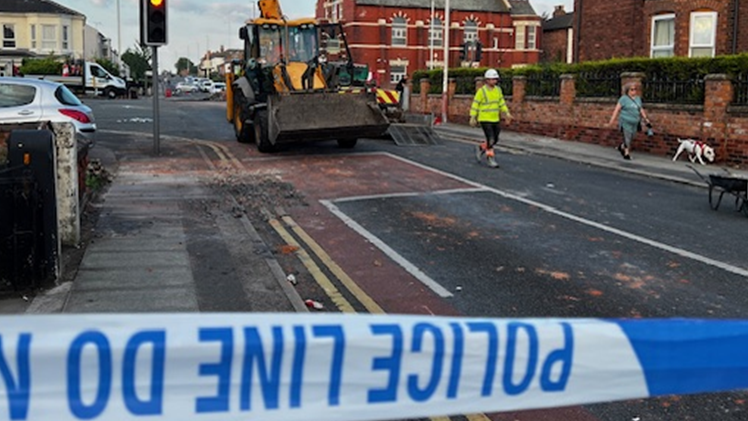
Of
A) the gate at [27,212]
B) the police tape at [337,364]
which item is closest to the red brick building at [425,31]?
the gate at [27,212]

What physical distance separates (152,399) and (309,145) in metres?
17.1

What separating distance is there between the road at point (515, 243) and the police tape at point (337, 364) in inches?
77.4

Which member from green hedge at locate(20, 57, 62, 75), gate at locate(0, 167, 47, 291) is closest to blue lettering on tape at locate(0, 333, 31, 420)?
gate at locate(0, 167, 47, 291)

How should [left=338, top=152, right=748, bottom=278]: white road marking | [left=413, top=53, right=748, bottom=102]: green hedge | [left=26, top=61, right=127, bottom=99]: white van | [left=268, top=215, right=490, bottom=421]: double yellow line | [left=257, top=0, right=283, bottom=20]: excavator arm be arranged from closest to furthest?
[left=268, top=215, right=490, bottom=421]: double yellow line, [left=338, top=152, right=748, bottom=278]: white road marking, [left=413, top=53, right=748, bottom=102]: green hedge, [left=257, top=0, right=283, bottom=20]: excavator arm, [left=26, top=61, right=127, bottom=99]: white van

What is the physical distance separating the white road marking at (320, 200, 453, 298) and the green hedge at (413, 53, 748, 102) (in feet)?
36.5

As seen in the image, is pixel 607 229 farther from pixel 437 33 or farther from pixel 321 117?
pixel 437 33

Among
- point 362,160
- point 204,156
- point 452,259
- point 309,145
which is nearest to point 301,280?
point 452,259

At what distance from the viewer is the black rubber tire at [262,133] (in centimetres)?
1727

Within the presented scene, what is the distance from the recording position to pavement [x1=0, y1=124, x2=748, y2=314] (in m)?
6.33

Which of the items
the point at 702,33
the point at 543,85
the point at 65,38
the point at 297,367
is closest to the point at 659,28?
the point at 702,33

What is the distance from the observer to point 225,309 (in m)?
6.28

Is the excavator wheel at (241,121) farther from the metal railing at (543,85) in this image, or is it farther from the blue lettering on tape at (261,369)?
the blue lettering on tape at (261,369)

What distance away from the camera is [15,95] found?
14078 mm

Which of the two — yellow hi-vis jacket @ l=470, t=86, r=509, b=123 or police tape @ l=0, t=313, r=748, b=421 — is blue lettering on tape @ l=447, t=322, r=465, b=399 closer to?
police tape @ l=0, t=313, r=748, b=421
